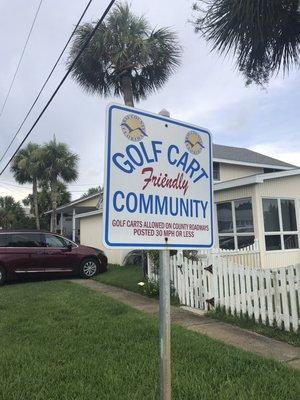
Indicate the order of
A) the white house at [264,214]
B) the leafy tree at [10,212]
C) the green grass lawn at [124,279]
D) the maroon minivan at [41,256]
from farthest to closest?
the leafy tree at [10,212] < the maroon minivan at [41,256] < the white house at [264,214] < the green grass lawn at [124,279]

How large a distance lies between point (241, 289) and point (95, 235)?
535 inches

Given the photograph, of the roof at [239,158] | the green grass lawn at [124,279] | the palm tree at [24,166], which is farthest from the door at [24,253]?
the palm tree at [24,166]

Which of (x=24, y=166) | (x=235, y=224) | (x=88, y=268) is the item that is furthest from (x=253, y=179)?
(x=24, y=166)

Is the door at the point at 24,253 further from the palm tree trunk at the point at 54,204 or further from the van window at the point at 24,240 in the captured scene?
the palm tree trunk at the point at 54,204

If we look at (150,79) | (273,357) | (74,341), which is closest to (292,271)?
(273,357)

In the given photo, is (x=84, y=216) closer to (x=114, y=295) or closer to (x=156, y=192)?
(x=114, y=295)

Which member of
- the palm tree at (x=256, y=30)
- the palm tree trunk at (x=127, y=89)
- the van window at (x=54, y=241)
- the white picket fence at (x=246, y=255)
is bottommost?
the white picket fence at (x=246, y=255)

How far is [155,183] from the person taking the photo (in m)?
2.42

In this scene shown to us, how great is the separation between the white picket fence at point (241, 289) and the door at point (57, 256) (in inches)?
217

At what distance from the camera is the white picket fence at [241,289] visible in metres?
6.67

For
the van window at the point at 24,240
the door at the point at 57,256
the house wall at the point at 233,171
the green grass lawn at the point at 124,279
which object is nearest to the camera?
the green grass lawn at the point at 124,279

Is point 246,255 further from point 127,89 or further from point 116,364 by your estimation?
point 116,364

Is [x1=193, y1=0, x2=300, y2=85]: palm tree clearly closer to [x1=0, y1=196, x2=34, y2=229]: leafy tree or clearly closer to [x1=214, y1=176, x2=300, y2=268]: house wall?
[x1=214, y1=176, x2=300, y2=268]: house wall

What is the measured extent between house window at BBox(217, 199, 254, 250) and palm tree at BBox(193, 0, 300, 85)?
640 centimetres
